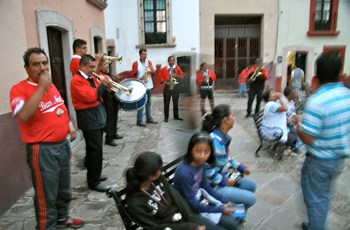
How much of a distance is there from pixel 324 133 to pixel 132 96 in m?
3.64

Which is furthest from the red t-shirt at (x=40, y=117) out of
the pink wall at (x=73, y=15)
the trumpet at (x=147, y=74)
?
the trumpet at (x=147, y=74)

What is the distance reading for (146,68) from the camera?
284 inches

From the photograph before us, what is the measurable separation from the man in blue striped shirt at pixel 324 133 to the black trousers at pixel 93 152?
237 cm

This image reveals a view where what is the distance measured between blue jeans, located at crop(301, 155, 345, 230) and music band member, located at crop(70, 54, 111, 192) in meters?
2.38

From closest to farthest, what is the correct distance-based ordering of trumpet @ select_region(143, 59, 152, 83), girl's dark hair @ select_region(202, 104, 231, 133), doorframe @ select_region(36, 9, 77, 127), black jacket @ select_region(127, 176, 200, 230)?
black jacket @ select_region(127, 176, 200, 230) → girl's dark hair @ select_region(202, 104, 231, 133) → doorframe @ select_region(36, 9, 77, 127) → trumpet @ select_region(143, 59, 152, 83)

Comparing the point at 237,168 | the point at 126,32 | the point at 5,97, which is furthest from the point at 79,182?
the point at 126,32

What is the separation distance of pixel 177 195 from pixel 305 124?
1.15 meters

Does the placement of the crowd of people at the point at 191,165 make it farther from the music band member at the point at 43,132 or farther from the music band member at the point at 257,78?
the music band member at the point at 257,78

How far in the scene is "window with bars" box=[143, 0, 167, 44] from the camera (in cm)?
1275

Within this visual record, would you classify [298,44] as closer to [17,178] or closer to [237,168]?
[237,168]

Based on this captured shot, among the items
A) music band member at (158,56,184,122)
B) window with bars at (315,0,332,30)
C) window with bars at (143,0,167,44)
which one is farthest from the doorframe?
window with bars at (315,0,332,30)

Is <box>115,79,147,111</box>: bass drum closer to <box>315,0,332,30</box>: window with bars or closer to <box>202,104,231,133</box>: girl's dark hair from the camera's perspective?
<box>202,104,231,133</box>: girl's dark hair

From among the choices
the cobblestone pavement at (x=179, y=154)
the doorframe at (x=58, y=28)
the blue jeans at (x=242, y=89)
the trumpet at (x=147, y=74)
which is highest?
the doorframe at (x=58, y=28)

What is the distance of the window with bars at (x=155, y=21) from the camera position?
502 inches
